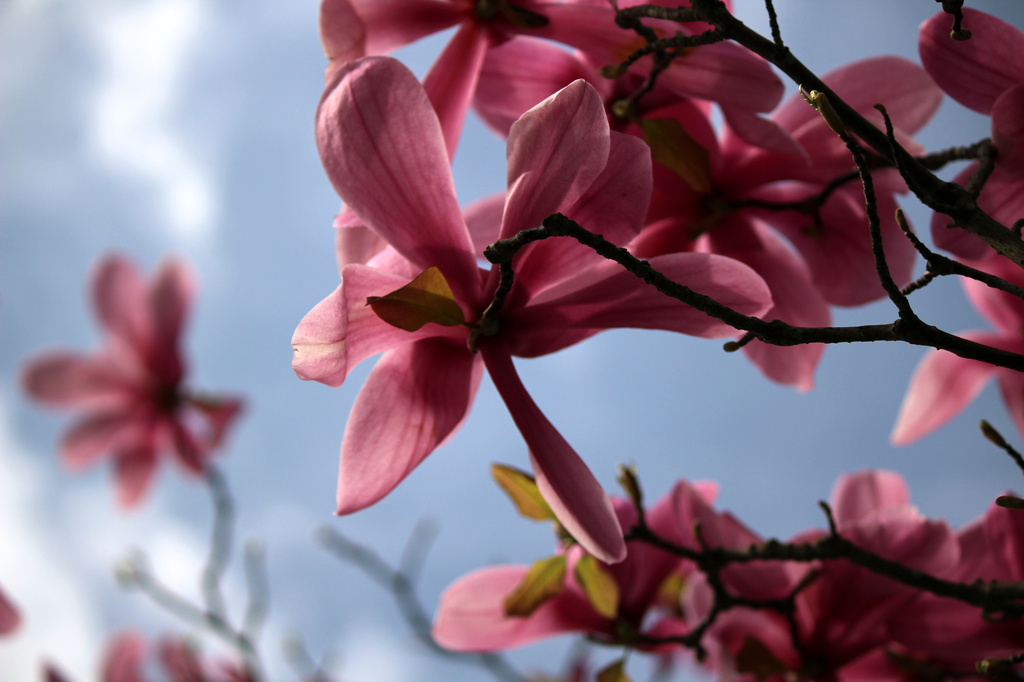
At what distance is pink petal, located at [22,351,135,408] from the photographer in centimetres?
131

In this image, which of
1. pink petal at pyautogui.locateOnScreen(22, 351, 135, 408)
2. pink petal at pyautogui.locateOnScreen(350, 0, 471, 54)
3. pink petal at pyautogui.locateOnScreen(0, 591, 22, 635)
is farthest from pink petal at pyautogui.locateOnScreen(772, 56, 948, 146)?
pink petal at pyautogui.locateOnScreen(22, 351, 135, 408)

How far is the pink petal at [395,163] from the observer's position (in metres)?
0.38

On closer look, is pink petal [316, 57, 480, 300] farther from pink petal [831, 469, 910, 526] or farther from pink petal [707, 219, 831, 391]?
pink petal [831, 469, 910, 526]

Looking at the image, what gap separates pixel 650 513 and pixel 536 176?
0.46 meters

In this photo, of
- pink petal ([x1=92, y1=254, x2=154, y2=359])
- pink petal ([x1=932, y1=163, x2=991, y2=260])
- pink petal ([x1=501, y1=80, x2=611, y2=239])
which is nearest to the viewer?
pink petal ([x1=501, y1=80, x2=611, y2=239])

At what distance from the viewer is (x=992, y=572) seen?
63cm

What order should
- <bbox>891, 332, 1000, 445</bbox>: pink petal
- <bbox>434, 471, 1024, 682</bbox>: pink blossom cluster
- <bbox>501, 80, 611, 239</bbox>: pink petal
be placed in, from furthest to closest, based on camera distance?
<bbox>891, 332, 1000, 445</bbox>: pink petal → <bbox>434, 471, 1024, 682</bbox>: pink blossom cluster → <bbox>501, 80, 611, 239</bbox>: pink petal

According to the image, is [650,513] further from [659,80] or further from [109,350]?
[109,350]

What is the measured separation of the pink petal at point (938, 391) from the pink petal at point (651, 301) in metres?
0.39

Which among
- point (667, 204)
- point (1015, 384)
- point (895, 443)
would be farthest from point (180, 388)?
point (1015, 384)

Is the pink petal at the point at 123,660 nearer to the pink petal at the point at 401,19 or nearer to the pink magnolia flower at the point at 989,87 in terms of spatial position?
the pink petal at the point at 401,19

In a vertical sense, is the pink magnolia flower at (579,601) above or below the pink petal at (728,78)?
below

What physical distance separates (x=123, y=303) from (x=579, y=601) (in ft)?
3.57

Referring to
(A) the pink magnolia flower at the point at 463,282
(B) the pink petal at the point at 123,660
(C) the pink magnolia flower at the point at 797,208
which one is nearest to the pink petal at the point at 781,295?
(C) the pink magnolia flower at the point at 797,208
